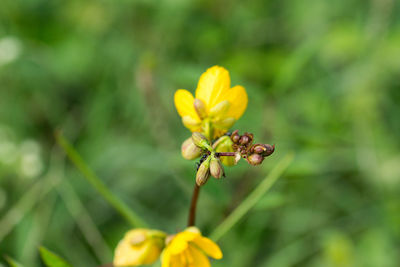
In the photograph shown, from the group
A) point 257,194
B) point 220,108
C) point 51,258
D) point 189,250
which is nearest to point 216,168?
point 220,108

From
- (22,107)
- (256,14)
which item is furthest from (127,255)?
(256,14)

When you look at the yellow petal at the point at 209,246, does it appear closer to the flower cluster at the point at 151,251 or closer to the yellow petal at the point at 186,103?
the flower cluster at the point at 151,251

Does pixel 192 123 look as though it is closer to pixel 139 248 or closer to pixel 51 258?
pixel 139 248

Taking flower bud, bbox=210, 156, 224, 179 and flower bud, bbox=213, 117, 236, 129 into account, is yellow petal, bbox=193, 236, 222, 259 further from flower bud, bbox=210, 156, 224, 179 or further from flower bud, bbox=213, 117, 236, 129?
flower bud, bbox=213, 117, 236, 129

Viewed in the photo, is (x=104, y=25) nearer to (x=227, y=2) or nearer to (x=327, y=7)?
(x=227, y=2)

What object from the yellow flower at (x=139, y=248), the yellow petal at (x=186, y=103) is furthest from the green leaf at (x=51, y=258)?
the yellow petal at (x=186, y=103)
